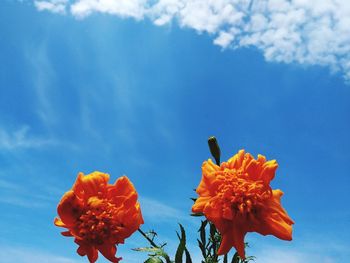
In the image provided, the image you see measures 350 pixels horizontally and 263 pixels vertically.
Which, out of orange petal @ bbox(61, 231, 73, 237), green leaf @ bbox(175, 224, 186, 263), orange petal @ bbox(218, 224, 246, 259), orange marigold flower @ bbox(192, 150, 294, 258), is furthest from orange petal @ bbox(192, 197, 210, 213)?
orange petal @ bbox(61, 231, 73, 237)

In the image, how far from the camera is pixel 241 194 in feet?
5.21

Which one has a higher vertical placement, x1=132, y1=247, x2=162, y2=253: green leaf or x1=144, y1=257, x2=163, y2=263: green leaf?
x1=132, y1=247, x2=162, y2=253: green leaf

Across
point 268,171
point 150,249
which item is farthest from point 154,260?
point 268,171

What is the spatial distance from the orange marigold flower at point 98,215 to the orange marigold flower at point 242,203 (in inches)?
10.4

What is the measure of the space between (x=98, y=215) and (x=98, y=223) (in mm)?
30

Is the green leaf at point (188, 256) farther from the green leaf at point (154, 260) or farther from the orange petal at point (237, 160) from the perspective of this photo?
the orange petal at point (237, 160)

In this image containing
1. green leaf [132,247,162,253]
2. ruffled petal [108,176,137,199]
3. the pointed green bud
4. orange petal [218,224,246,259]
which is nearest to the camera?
orange petal [218,224,246,259]

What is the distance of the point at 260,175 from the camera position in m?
1.63

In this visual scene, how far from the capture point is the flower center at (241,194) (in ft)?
5.16

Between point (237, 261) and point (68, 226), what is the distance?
2.40 feet

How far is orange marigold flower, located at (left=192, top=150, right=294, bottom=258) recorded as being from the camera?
157 centimetres

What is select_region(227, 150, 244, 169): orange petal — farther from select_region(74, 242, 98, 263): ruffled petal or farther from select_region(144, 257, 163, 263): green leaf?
select_region(74, 242, 98, 263): ruffled petal

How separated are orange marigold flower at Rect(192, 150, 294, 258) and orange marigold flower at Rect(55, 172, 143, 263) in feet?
0.86

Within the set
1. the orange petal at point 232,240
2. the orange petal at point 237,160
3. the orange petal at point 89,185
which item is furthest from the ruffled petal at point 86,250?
the orange petal at point 237,160
